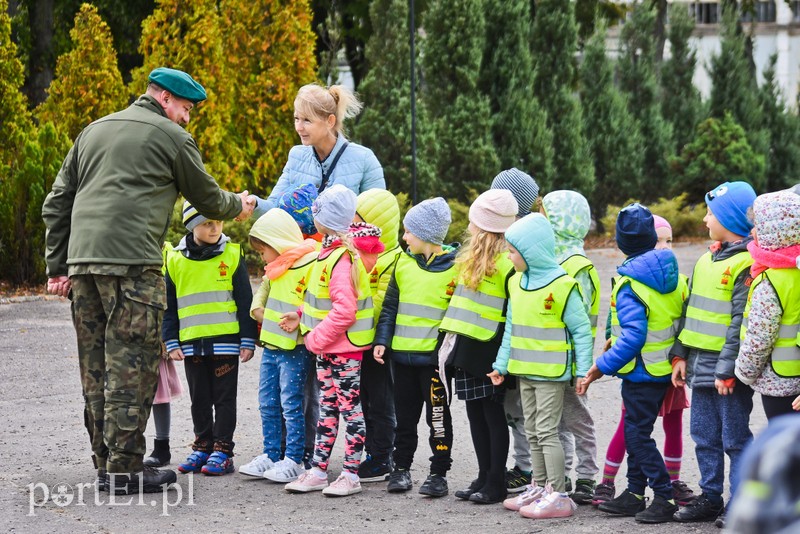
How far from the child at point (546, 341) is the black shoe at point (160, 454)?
2146mm

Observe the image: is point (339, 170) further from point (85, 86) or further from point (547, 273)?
point (85, 86)

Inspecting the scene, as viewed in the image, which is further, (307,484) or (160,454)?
(160,454)

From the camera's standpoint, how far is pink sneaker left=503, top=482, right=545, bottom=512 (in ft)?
17.3

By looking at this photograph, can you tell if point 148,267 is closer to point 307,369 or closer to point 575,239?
point 307,369

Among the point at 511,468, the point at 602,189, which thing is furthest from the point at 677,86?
the point at 511,468

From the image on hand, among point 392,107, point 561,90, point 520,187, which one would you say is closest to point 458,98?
point 392,107

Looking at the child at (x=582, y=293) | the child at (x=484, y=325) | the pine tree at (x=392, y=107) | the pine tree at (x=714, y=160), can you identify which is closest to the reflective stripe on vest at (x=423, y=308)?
the child at (x=484, y=325)

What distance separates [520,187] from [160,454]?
2.54m

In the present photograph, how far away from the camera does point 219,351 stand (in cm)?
601

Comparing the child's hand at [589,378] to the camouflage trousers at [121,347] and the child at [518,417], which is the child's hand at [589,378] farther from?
the camouflage trousers at [121,347]

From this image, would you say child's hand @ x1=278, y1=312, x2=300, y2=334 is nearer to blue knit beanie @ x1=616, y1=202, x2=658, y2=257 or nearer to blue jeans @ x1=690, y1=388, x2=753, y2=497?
blue knit beanie @ x1=616, y1=202, x2=658, y2=257

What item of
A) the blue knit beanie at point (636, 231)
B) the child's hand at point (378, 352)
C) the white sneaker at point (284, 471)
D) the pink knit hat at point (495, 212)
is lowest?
the white sneaker at point (284, 471)

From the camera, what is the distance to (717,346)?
4.96 meters

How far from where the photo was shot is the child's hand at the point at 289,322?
229 inches
